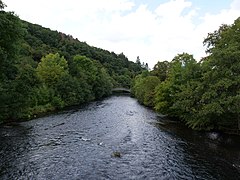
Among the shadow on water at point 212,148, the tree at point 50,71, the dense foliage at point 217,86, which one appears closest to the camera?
the shadow on water at point 212,148

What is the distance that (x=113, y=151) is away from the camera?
94.9ft

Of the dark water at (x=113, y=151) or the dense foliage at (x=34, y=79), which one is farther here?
the dense foliage at (x=34, y=79)

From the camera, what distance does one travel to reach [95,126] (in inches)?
1689

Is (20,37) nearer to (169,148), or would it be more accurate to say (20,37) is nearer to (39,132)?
(39,132)

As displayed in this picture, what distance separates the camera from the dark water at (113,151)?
22.8 m

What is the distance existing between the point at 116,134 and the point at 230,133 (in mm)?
15810

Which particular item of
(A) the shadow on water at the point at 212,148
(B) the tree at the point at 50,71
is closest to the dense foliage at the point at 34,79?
(B) the tree at the point at 50,71

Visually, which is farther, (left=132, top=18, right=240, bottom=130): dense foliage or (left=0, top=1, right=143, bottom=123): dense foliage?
(left=0, top=1, right=143, bottom=123): dense foliage

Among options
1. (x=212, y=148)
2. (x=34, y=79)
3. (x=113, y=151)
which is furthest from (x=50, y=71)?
(x=212, y=148)

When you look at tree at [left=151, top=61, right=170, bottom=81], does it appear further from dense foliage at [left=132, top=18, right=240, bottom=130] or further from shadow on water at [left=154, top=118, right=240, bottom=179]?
shadow on water at [left=154, top=118, right=240, bottom=179]

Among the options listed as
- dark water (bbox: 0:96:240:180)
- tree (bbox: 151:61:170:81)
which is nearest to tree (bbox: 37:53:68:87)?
dark water (bbox: 0:96:240:180)

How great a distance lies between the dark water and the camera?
2284 centimetres

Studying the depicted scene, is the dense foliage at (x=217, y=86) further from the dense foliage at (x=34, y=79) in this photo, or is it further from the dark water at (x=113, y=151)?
the dense foliage at (x=34, y=79)

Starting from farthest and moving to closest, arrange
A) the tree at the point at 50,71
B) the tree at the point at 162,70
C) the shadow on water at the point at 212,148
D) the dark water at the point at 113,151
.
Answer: the tree at the point at 162,70
the tree at the point at 50,71
the shadow on water at the point at 212,148
the dark water at the point at 113,151
